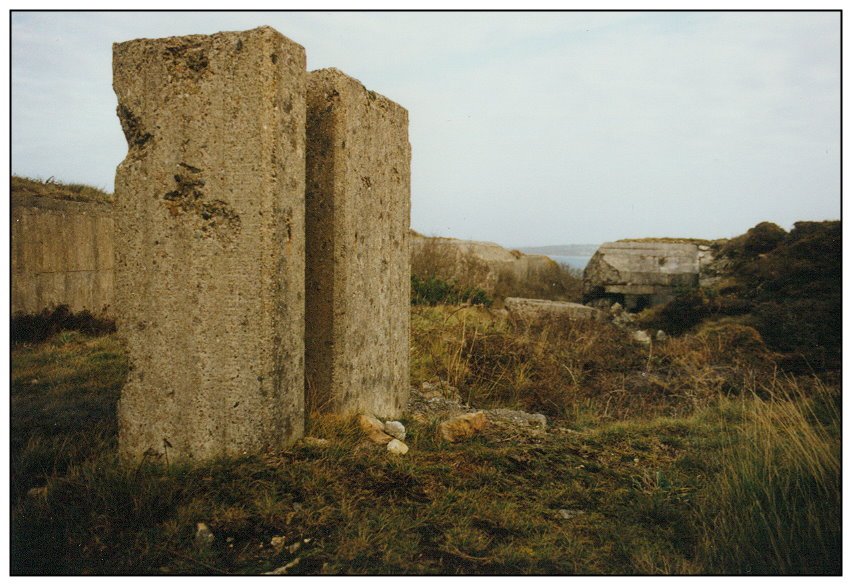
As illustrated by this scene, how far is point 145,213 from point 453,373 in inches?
116

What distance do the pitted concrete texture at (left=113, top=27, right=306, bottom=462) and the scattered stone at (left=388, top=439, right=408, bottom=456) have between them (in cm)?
55

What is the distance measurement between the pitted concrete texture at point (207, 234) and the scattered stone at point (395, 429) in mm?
734

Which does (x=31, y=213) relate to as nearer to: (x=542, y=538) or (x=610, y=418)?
(x=610, y=418)

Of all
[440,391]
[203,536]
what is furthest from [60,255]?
[203,536]

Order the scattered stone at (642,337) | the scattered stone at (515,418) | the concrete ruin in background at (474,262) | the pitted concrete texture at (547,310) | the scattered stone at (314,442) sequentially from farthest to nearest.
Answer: the concrete ruin in background at (474,262), the pitted concrete texture at (547,310), the scattered stone at (642,337), the scattered stone at (515,418), the scattered stone at (314,442)

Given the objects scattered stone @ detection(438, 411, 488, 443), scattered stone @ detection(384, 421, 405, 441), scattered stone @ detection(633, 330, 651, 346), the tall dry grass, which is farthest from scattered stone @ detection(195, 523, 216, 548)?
scattered stone @ detection(633, 330, 651, 346)

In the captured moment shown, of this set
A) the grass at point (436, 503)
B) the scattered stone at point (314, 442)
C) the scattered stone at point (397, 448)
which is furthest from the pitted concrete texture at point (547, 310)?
the scattered stone at point (314, 442)

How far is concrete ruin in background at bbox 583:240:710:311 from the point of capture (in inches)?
407

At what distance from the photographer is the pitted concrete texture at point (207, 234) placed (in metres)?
2.58

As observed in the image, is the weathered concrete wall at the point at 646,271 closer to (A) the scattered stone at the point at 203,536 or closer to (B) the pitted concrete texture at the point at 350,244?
(B) the pitted concrete texture at the point at 350,244

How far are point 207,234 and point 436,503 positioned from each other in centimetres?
140

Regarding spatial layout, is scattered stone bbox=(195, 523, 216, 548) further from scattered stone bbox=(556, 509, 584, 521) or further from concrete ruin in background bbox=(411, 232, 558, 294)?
concrete ruin in background bbox=(411, 232, 558, 294)

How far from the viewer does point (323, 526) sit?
2.30 metres

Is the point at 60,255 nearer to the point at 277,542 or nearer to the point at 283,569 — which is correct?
the point at 277,542
